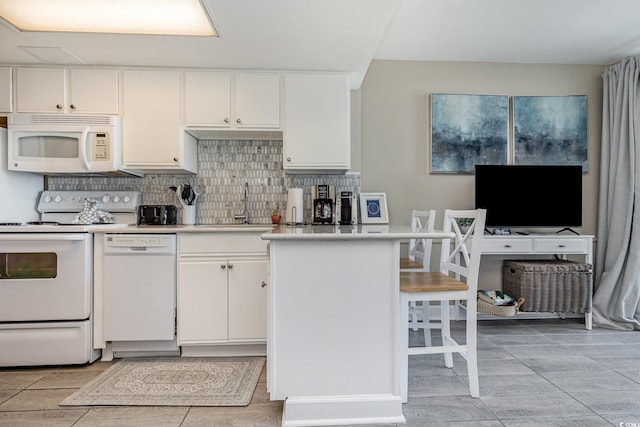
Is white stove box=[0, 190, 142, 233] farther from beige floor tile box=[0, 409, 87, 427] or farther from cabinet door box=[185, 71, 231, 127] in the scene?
beige floor tile box=[0, 409, 87, 427]

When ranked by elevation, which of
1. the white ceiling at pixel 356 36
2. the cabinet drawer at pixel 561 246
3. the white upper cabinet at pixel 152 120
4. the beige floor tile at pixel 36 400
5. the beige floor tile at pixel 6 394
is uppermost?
the white ceiling at pixel 356 36

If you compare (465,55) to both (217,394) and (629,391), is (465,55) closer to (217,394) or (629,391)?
(629,391)

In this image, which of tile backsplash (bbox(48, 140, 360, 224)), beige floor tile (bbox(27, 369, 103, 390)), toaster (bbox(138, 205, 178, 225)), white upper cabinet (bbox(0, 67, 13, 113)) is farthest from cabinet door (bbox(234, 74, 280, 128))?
beige floor tile (bbox(27, 369, 103, 390))

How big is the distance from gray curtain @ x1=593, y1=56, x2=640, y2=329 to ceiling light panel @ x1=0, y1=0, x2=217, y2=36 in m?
3.58

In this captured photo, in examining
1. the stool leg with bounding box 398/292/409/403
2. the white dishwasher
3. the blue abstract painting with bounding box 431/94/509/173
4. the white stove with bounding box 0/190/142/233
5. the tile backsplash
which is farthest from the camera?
the blue abstract painting with bounding box 431/94/509/173

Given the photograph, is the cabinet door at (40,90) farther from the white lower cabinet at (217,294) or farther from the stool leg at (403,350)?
the stool leg at (403,350)

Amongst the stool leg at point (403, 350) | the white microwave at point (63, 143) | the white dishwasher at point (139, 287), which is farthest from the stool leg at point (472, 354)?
the white microwave at point (63, 143)

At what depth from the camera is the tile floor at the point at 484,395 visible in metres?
1.81

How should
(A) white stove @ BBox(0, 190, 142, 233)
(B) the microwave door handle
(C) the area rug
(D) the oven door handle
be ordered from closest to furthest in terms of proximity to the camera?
(C) the area rug, (D) the oven door handle, (B) the microwave door handle, (A) white stove @ BBox(0, 190, 142, 233)

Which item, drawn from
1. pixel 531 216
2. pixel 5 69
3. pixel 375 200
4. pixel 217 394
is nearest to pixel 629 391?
pixel 531 216

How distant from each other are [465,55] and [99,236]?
342 cm

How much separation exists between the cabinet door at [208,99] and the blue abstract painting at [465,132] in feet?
6.27

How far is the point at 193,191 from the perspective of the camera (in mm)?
3154

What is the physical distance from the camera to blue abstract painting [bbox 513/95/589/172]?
360 centimetres
